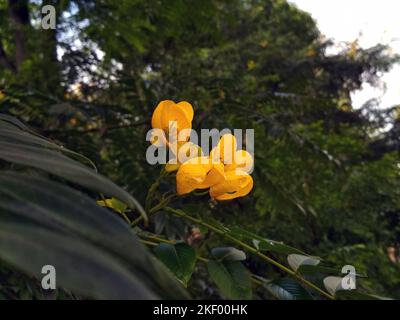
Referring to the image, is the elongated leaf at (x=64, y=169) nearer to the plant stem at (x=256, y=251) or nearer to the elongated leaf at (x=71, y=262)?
the elongated leaf at (x=71, y=262)

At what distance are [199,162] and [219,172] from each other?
0.06 ft

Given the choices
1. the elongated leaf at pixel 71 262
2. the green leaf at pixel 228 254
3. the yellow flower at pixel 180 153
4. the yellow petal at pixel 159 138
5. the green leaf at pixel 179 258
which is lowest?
the elongated leaf at pixel 71 262

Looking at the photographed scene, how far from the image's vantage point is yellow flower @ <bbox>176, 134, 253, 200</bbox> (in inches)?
15.2

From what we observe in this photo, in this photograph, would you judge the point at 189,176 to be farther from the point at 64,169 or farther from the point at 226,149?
the point at 64,169

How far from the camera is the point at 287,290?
375mm

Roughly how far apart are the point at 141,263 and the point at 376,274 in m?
2.98

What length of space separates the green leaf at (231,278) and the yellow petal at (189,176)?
0.07 meters

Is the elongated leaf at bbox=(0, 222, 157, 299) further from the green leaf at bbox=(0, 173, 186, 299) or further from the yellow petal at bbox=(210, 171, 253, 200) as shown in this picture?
the yellow petal at bbox=(210, 171, 253, 200)

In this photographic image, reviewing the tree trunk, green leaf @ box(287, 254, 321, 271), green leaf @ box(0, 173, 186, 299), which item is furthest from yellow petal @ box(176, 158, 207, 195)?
the tree trunk

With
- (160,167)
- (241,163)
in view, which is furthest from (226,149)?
(160,167)

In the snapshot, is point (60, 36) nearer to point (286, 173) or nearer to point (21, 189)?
point (286, 173)

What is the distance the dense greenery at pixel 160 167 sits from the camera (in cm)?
16

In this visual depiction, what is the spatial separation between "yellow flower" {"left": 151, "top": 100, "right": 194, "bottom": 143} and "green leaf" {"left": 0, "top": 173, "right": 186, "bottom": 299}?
24cm

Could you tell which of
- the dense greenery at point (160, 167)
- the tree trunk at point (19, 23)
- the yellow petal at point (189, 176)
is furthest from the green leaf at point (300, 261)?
the tree trunk at point (19, 23)
